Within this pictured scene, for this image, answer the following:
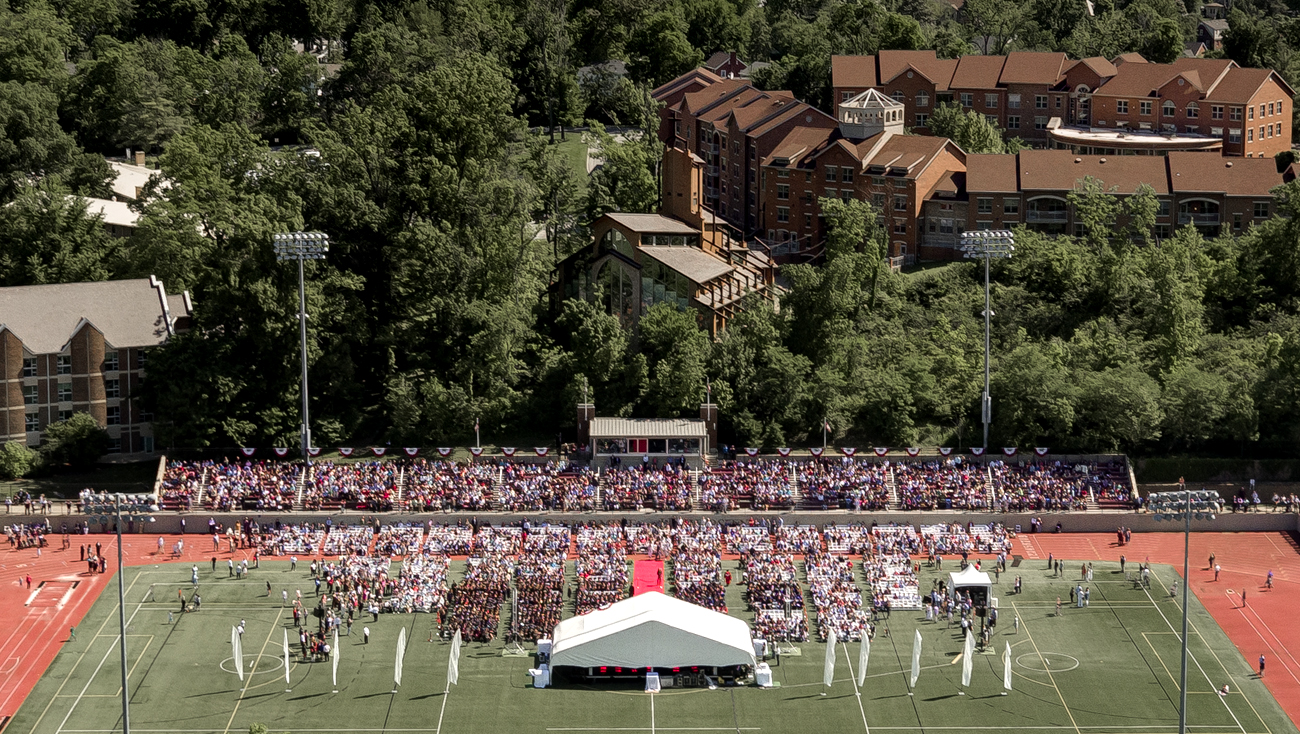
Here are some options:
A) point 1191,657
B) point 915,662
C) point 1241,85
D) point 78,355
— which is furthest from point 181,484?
point 1241,85

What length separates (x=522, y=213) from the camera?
A: 11275 cm

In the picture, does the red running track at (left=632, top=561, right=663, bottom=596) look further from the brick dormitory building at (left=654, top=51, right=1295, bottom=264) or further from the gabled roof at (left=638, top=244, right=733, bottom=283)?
the brick dormitory building at (left=654, top=51, right=1295, bottom=264)

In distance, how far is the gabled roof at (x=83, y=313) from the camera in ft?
345

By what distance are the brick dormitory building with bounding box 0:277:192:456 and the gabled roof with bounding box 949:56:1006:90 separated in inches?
2606

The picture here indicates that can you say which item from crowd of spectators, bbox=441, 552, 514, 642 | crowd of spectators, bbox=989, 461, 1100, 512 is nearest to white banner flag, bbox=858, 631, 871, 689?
crowd of spectators, bbox=441, 552, 514, 642

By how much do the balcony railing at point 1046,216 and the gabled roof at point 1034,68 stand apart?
2370 cm

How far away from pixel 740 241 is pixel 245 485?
41.4m

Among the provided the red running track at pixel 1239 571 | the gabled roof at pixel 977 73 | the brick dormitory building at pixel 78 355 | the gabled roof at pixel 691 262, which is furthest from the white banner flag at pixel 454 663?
the gabled roof at pixel 977 73

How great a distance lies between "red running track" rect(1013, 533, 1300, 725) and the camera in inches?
3300

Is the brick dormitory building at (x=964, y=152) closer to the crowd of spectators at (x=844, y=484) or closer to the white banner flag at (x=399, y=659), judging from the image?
the crowd of spectators at (x=844, y=484)

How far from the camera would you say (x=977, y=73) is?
470 feet

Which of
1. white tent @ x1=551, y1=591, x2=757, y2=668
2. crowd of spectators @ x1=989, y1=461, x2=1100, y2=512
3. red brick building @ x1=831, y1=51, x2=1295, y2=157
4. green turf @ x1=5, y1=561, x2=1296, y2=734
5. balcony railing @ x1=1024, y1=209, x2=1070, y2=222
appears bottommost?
green turf @ x1=5, y1=561, x2=1296, y2=734

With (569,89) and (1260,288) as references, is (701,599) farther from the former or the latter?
(569,89)

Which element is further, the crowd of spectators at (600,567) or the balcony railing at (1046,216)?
the balcony railing at (1046,216)
